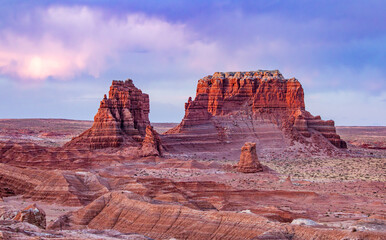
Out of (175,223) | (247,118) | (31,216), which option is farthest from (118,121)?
(31,216)

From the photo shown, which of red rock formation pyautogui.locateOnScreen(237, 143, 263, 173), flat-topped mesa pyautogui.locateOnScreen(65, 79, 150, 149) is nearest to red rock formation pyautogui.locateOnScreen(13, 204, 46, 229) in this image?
red rock formation pyautogui.locateOnScreen(237, 143, 263, 173)

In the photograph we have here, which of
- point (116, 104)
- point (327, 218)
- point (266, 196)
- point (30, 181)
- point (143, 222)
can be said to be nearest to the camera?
point (143, 222)

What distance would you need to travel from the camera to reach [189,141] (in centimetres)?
7800

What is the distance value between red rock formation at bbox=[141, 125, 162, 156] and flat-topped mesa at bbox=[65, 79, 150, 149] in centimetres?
291

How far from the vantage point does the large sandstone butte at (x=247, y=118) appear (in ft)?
261

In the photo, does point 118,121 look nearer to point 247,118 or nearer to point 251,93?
point 247,118

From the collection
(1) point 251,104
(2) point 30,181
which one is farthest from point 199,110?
(2) point 30,181

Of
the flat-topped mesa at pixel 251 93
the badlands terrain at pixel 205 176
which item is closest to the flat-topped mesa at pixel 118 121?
the badlands terrain at pixel 205 176

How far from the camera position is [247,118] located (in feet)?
282

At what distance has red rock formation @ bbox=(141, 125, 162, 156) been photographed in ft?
216

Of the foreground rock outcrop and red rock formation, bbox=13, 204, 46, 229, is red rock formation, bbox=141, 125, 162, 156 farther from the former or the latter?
red rock formation, bbox=13, 204, 46, 229

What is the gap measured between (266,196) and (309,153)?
128 ft

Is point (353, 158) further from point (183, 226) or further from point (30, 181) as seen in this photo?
point (183, 226)

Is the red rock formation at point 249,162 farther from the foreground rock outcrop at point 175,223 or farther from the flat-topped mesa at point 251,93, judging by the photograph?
the flat-topped mesa at point 251,93
